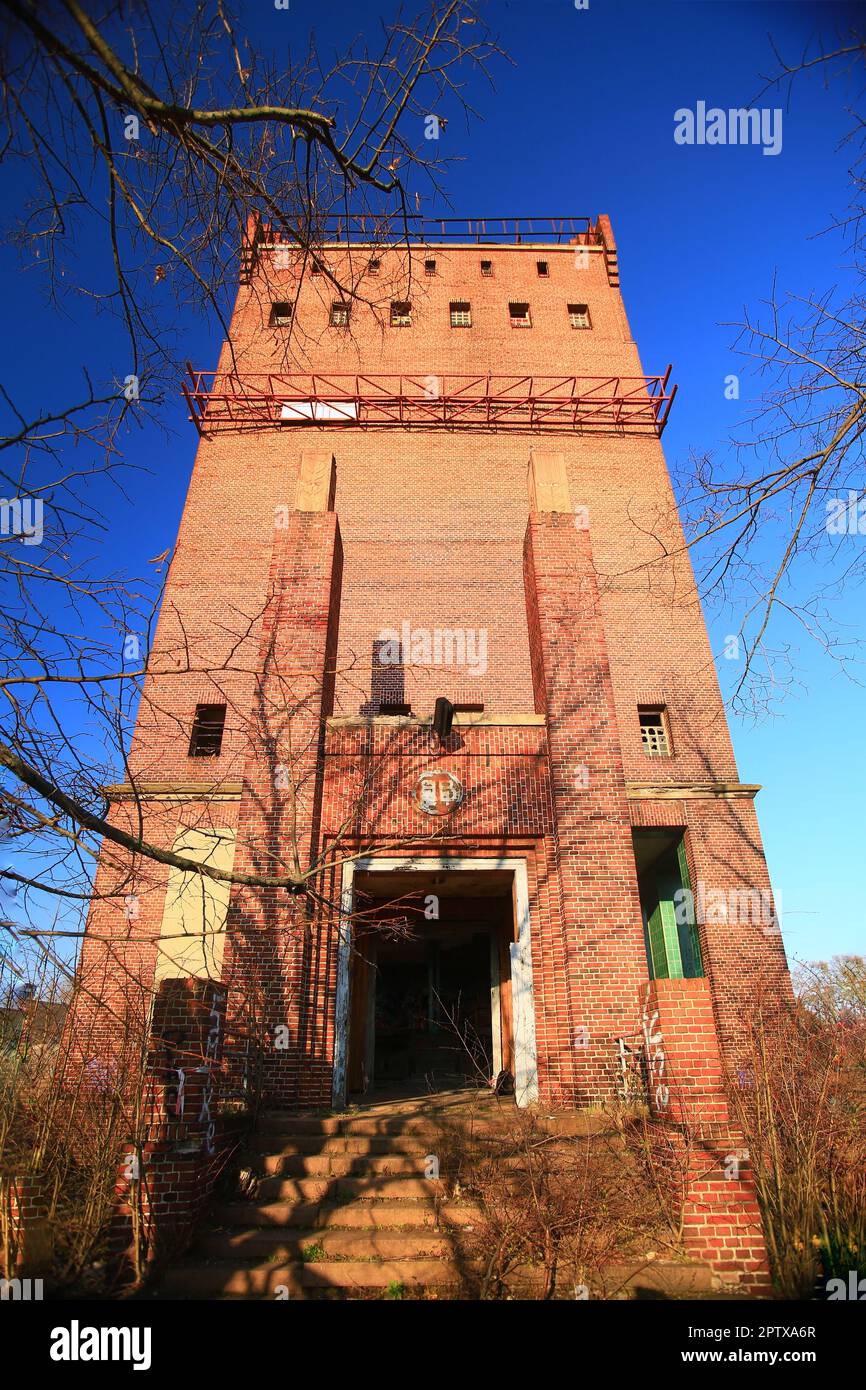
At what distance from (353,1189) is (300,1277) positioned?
1.16 metres

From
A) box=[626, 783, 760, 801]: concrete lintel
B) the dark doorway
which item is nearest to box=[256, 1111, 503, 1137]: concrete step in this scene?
the dark doorway

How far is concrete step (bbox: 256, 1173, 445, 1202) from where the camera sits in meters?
6.47

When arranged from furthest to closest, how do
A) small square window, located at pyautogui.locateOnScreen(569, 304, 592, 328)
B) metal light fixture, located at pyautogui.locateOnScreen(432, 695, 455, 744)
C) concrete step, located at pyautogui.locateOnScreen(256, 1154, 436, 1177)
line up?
small square window, located at pyautogui.locateOnScreen(569, 304, 592, 328), metal light fixture, located at pyautogui.locateOnScreen(432, 695, 455, 744), concrete step, located at pyautogui.locateOnScreen(256, 1154, 436, 1177)

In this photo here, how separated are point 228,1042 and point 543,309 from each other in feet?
77.3

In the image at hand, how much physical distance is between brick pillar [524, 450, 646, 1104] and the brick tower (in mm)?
41

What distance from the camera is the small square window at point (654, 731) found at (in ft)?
54.9

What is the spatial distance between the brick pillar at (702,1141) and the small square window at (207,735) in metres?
11.8

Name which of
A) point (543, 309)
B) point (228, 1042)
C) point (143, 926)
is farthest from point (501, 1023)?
point (543, 309)

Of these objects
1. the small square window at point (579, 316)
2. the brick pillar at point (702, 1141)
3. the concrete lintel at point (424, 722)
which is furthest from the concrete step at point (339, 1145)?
the small square window at point (579, 316)

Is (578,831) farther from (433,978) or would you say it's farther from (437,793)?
(433,978)

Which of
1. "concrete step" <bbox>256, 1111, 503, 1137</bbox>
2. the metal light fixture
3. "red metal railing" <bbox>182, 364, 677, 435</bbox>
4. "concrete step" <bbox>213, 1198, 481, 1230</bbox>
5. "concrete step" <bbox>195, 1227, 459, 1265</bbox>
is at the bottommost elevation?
"concrete step" <bbox>195, 1227, 459, 1265</bbox>

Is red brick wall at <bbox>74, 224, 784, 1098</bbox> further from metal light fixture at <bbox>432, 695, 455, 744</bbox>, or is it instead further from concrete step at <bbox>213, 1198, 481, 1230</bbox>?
concrete step at <bbox>213, 1198, 481, 1230</bbox>

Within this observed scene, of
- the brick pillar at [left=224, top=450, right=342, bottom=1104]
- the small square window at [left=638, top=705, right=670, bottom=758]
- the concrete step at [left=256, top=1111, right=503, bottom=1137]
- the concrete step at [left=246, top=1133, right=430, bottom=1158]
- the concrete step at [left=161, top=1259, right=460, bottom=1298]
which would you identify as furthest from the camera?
the small square window at [left=638, top=705, right=670, bottom=758]

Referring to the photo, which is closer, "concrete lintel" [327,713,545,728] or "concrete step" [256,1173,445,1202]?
"concrete step" [256,1173,445,1202]
